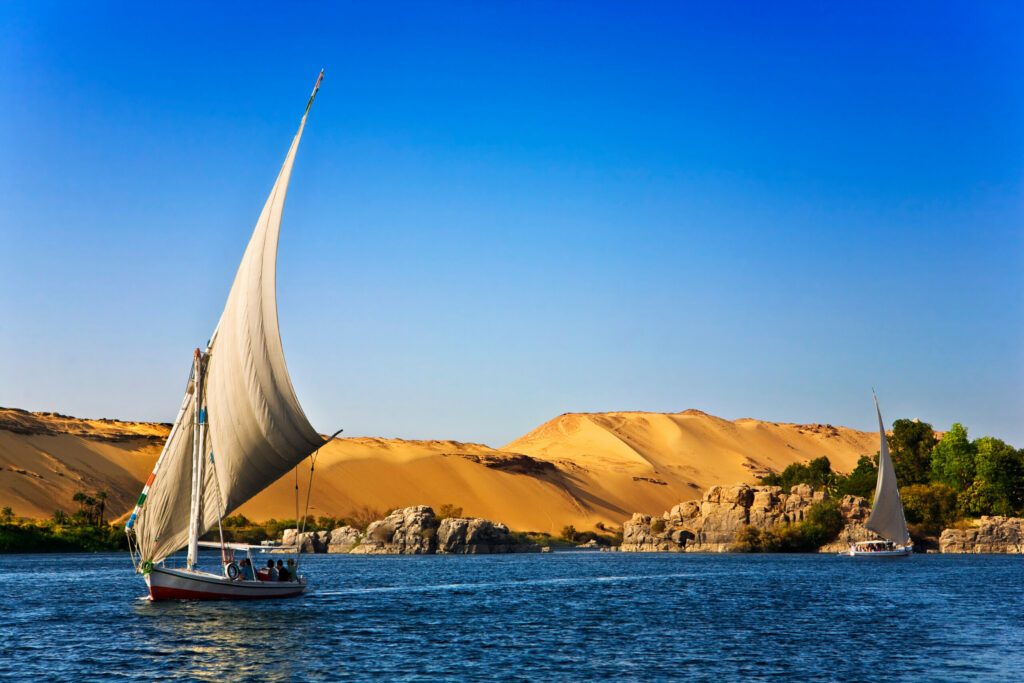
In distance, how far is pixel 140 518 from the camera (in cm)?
3959

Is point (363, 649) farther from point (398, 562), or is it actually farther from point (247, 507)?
point (247, 507)

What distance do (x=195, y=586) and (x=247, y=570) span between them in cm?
447

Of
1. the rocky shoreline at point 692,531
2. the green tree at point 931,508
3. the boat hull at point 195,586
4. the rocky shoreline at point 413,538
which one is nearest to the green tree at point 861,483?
the green tree at point 931,508

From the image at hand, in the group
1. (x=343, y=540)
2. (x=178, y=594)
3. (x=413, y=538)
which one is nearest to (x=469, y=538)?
(x=413, y=538)

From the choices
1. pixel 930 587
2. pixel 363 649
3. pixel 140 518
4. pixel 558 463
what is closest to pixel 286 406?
pixel 140 518

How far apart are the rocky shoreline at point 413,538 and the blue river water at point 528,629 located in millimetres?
36722

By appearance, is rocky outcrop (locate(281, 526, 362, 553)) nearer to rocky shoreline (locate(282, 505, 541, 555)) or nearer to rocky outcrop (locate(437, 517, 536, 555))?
rocky shoreline (locate(282, 505, 541, 555))

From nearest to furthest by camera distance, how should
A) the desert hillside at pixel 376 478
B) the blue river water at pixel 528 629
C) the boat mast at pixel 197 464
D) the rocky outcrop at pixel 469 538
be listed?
the blue river water at pixel 528 629 → the boat mast at pixel 197 464 → the rocky outcrop at pixel 469 538 → the desert hillside at pixel 376 478

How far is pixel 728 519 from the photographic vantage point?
102m

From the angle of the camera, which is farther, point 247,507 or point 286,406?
point 247,507

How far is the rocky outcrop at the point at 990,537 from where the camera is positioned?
304ft

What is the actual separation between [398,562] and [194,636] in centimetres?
4885

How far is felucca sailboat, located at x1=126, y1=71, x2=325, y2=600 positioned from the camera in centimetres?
3784

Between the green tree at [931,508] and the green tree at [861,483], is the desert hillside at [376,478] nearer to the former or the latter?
the green tree at [861,483]
